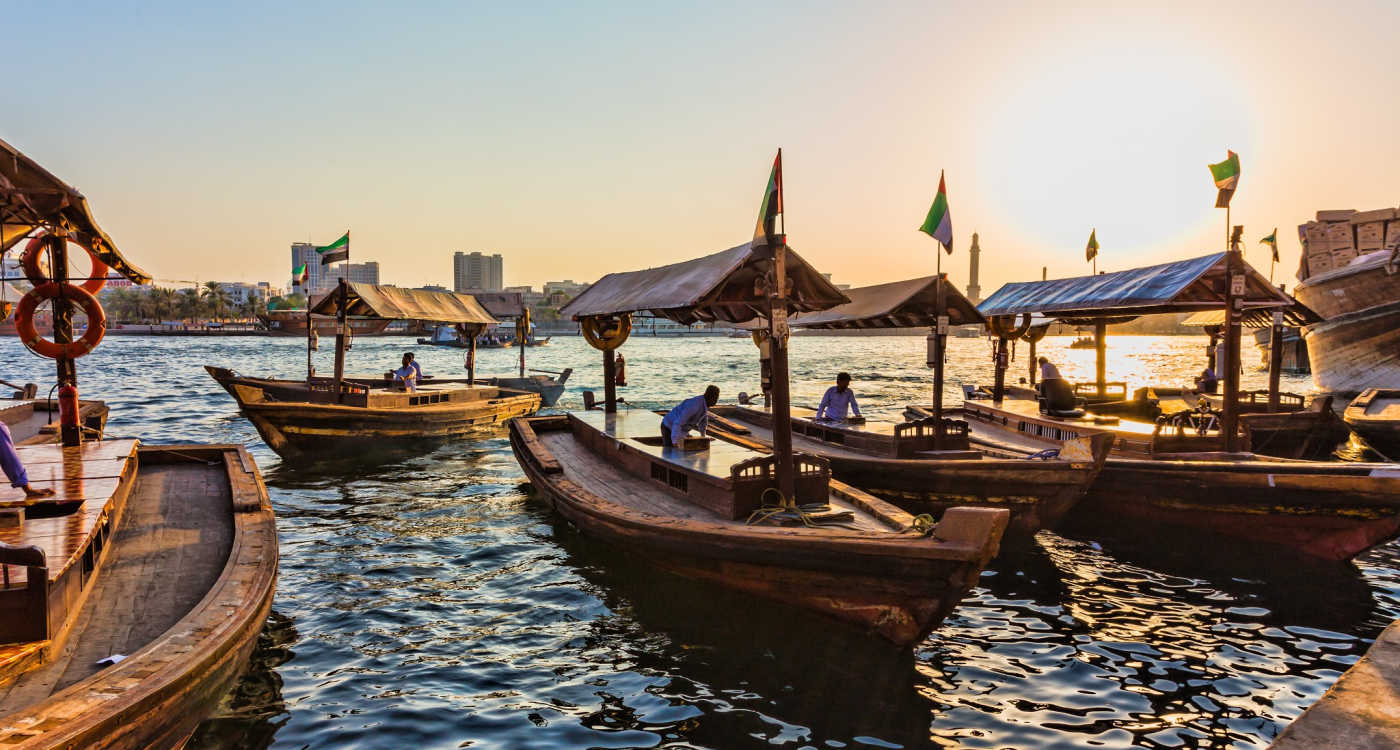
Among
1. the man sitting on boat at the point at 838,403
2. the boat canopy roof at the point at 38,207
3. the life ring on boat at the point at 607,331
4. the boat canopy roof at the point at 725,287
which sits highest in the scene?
the boat canopy roof at the point at 38,207

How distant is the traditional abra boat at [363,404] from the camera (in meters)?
17.9

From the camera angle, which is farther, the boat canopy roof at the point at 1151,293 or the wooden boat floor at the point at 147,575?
the boat canopy roof at the point at 1151,293

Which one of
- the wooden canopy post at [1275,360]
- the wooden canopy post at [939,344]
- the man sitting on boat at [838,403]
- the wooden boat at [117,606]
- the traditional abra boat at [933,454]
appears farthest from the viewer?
the wooden canopy post at [1275,360]

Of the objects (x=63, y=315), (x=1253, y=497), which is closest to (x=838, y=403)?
(x=1253, y=497)

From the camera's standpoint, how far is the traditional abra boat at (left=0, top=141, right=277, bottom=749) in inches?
174

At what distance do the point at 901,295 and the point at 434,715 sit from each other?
9.80 meters

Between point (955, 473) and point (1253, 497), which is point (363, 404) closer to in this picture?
point (955, 473)

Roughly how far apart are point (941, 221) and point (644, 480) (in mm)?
6072

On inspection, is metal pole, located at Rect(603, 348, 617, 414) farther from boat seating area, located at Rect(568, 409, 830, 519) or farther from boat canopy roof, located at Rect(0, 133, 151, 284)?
boat canopy roof, located at Rect(0, 133, 151, 284)

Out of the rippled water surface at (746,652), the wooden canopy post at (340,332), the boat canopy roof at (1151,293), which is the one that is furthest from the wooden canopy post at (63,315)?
the boat canopy roof at (1151,293)

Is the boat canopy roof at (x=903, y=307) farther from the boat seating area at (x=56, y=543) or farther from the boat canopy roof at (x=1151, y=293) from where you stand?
the boat seating area at (x=56, y=543)

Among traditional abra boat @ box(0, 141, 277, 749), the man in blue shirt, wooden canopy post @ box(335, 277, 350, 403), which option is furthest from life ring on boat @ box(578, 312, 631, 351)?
wooden canopy post @ box(335, 277, 350, 403)

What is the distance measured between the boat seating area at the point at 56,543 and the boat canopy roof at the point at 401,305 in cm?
1164

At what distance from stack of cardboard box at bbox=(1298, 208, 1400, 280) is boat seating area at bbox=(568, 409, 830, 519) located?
2869cm
